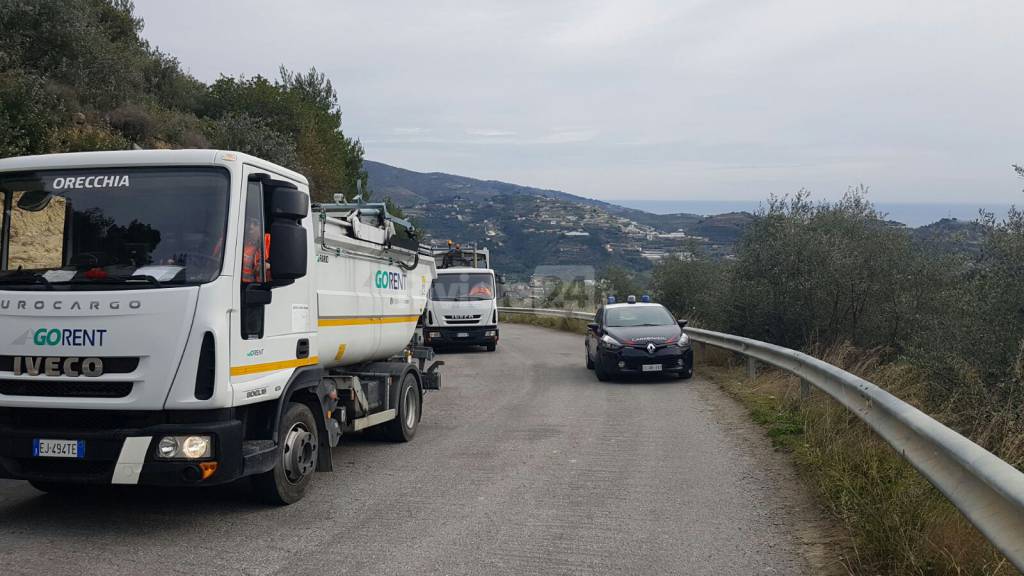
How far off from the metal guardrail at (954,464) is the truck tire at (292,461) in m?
4.42

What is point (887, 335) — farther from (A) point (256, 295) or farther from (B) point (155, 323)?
(B) point (155, 323)

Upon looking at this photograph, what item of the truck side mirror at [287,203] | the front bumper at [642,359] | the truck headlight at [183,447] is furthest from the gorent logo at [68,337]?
the front bumper at [642,359]

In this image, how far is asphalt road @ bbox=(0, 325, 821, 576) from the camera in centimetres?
517

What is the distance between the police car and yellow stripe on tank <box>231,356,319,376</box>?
877 cm

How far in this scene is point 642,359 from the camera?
49.4 ft

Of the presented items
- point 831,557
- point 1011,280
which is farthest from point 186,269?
point 1011,280

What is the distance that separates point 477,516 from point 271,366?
1.89m

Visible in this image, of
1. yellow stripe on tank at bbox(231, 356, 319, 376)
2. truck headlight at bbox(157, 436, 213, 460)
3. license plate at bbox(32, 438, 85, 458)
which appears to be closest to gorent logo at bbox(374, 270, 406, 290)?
yellow stripe on tank at bbox(231, 356, 319, 376)

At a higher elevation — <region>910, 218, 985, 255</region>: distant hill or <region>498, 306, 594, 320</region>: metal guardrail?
<region>910, 218, 985, 255</region>: distant hill

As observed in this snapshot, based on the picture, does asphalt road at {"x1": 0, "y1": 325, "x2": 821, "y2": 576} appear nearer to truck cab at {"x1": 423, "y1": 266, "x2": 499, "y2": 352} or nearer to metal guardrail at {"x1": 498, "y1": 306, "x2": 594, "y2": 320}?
truck cab at {"x1": 423, "y1": 266, "x2": 499, "y2": 352}

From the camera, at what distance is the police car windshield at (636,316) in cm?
1634

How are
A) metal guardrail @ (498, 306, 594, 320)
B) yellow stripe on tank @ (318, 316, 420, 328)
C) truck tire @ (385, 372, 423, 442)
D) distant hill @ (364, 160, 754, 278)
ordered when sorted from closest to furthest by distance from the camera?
1. yellow stripe on tank @ (318, 316, 420, 328)
2. truck tire @ (385, 372, 423, 442)
3. metal guardrail @ (498, 306, 594, 320)
4. distant hill @ (364, 160, 754, 278)

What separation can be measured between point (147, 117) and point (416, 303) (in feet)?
46.0

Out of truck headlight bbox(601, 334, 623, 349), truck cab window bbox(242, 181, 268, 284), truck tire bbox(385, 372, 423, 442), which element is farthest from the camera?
truck headlight bbox(601, 334, 623, 349)
